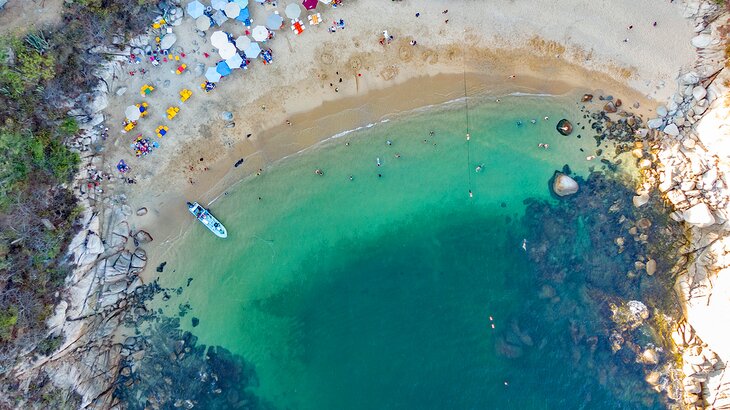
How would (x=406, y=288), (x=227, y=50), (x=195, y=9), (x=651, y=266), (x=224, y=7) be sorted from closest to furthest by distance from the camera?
(x=195, y=9) < (x=224, y=7) < (x=227, y=50) < (x=651, y=266) < (x=406, y=288)

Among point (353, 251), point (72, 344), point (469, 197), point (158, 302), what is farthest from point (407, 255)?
point (72, 344)

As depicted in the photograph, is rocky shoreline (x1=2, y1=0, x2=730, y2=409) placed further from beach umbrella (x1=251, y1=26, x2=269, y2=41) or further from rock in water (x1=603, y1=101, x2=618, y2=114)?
beach umbrella (x1=251, y1=26, x2=269, y2=41)

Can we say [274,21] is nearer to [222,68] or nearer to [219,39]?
[219,39]

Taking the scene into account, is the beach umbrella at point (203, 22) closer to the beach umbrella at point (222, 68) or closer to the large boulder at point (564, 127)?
the beach umbrella at point (222, 68)

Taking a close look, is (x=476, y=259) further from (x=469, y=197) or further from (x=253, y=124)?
(x=253, y=124)

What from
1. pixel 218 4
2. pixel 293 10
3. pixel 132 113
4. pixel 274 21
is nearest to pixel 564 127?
pixel 293 10

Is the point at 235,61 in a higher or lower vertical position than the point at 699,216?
higher

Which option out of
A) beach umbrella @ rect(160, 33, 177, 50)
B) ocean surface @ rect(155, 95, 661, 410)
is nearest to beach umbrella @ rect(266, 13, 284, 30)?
beach umbrella @ rect(160, 33, 177, 50)
